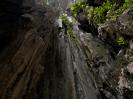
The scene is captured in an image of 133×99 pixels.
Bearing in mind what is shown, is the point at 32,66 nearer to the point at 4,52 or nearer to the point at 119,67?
the point at 4,52

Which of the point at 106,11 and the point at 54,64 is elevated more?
the point at 106,11

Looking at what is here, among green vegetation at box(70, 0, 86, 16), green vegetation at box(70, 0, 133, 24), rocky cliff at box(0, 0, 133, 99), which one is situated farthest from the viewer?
green vegetation at box(70, 0, 86, 16)

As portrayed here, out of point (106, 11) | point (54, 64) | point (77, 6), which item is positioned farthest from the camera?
point (77, 6)

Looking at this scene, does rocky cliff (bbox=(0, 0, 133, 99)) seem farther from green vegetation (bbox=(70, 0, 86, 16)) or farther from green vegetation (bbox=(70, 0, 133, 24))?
green vegetation (bbox=(70, 0, 86, 16))

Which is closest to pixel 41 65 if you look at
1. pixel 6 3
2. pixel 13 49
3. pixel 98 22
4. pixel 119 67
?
pixel 13 49

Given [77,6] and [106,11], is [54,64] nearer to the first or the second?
[106,11]

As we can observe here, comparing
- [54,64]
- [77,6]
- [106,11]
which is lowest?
[54,64]

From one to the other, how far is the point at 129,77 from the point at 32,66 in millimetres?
3804

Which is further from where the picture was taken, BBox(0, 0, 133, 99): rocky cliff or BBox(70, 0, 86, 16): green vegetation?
BBox(70, 0, 86, 16): green vegetation

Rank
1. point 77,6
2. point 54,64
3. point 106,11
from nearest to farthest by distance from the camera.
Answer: point 54,64 → point 106,11 → point 77,6

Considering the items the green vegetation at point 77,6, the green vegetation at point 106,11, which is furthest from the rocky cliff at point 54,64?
the green vegetation at point 77,6

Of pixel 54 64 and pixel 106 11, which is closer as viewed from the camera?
pixel 54 64

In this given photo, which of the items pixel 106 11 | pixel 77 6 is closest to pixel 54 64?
pixel 106 11

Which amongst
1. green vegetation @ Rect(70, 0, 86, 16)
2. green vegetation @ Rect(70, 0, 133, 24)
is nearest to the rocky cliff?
green vegetation @ Rect(70, 0, 133, 24)
